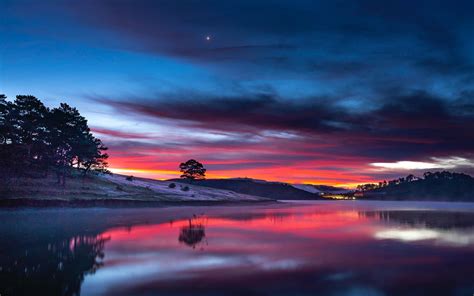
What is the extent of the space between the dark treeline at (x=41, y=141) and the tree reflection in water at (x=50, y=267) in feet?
154

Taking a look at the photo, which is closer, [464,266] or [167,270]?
[167,270]

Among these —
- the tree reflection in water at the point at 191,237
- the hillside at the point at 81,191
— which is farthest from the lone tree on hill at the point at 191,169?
the tree reflection in water at the point at 191,237

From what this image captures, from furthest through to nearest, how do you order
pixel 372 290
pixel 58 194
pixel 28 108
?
pixel 28 108
pixel 58 194
pixel 372 290

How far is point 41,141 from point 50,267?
6698cm

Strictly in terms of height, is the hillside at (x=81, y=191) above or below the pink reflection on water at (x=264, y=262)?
above

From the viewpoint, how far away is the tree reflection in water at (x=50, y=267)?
16891 mm

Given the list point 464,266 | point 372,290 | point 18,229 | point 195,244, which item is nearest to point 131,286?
point 372,290

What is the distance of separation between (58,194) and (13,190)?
8.40 m

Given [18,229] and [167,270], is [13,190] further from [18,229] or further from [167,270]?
[167,270]

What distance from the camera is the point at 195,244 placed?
31.5m

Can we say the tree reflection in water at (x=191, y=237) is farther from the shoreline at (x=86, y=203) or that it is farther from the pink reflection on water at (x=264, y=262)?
the shoreline at (x=86, y=203)

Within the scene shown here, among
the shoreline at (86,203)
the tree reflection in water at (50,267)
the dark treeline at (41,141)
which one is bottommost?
the tree reflection in water at (50,267)

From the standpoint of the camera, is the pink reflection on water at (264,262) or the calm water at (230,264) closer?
the calm water at (230,264)

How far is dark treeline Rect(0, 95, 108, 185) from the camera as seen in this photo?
70438 mm
